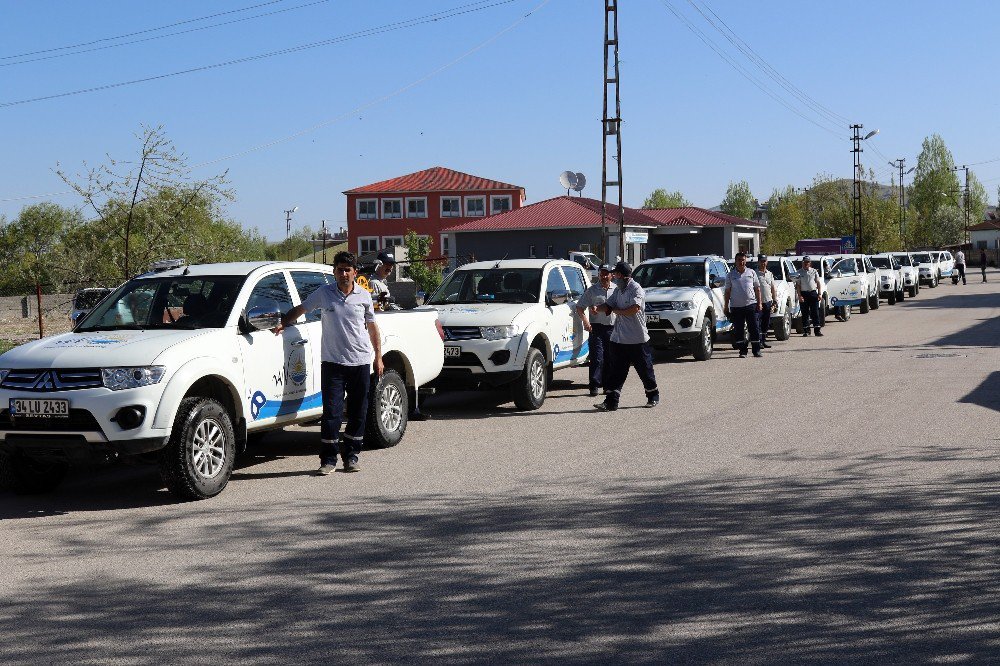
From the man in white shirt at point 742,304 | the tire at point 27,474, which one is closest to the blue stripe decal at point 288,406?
the tire at point 27,474

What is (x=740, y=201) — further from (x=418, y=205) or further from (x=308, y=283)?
(x=308, y=283)

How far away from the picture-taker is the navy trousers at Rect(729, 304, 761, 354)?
68.4 feet

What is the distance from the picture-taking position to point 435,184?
314ft

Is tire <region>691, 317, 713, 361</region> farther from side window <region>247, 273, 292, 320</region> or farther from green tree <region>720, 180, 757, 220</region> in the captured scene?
green tree <region>720, 180, 757, 220</region>

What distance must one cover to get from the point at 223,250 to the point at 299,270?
17.0 metres

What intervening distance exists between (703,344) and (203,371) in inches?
531

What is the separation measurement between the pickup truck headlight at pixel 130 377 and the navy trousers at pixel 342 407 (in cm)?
165

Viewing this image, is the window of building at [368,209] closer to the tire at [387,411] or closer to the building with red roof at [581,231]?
the building with red roof at [581,231]

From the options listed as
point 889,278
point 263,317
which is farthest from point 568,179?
point 263,317

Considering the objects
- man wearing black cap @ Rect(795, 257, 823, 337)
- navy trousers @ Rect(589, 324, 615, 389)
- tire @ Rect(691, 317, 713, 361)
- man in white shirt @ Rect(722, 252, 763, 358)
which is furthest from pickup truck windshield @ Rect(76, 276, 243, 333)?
man wearing black cap @ Rect(795, 257, 823, 337)

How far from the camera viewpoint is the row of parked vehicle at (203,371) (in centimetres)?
812

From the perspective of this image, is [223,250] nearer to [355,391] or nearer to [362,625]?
[355,391]

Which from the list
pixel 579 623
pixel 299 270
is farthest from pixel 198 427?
pixel 579 623

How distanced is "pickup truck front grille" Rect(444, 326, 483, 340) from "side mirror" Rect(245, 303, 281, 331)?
176 inches
